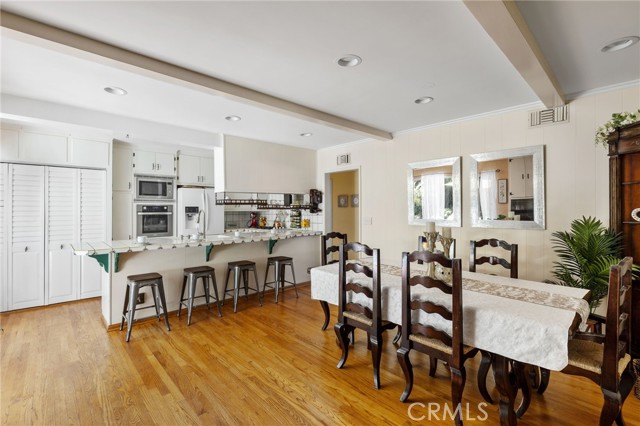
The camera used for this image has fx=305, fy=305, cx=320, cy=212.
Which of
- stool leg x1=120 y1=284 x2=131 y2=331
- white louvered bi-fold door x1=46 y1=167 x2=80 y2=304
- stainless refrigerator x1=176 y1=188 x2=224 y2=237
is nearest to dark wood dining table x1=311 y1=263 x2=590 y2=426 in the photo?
stool leg x1=120 y1=284 x2=131 y2=331

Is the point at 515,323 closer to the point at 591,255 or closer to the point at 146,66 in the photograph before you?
the point at 591,255

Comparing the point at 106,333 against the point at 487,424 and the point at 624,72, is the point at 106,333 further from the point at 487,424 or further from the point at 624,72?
the point at 624,72

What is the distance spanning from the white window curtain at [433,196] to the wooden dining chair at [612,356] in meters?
2.27

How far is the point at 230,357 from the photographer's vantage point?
275 cm

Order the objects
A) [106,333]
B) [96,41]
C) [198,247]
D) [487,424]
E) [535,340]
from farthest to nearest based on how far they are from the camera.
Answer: [198,247]
[106,333]
[96,41]
[487,424]
[535,340]

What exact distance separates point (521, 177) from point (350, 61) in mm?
2339

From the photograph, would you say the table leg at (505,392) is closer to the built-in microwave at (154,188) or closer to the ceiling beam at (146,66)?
the ceiling beam at (146,66)

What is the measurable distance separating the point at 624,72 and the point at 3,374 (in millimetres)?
5613

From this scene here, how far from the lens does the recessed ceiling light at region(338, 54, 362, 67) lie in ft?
7.41

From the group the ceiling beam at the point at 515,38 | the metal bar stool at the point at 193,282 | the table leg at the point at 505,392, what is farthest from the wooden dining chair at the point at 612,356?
the metal bar stool at the point at 193,282

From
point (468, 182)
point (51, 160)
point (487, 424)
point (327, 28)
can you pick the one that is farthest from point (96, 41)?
point (468, 182)

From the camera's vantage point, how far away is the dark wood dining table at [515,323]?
5.22 feet

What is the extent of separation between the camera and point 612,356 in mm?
1562

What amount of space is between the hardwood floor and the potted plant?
0.77 metres
